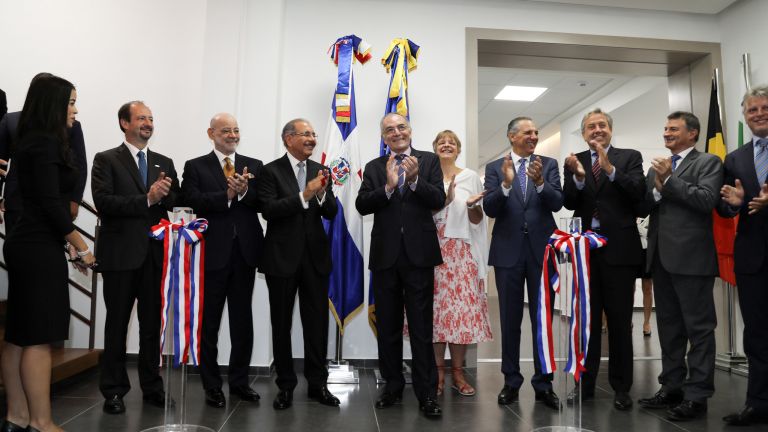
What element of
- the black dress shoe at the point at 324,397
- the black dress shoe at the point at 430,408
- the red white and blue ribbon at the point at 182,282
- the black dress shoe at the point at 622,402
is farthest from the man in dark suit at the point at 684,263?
the red white and blue ribbon at the point at 182,282

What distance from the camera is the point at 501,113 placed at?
8.88m

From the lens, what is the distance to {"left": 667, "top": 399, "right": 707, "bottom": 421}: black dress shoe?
2955 mm

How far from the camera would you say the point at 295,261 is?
3.11 meters

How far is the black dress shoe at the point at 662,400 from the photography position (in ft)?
10.5

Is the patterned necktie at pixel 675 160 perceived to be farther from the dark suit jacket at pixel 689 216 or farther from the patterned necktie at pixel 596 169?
the patterned necktie at pixel 596 169

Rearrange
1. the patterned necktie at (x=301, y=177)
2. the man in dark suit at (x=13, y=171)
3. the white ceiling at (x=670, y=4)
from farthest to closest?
1. the white ceiling at (x=670, y=4)
2. the patterned necktie at (x=301, y=177)
3. the man in dark suit at (x=13, y=171)

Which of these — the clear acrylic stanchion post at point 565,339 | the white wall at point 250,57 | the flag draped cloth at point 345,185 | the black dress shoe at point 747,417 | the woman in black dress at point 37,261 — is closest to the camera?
the woman in black dress at point 37,261

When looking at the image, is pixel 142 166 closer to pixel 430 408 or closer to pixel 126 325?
pixel 126 325

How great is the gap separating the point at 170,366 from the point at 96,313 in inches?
95.9

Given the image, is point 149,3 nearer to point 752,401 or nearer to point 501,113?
point 752,401

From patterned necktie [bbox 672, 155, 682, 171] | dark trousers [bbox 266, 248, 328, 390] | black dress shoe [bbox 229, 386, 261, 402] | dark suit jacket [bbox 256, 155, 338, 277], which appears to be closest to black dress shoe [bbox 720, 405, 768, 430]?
patterned necktie [bbox 672, 155, 682, 171]

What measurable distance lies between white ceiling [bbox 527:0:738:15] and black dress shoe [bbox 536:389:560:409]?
3569 mm

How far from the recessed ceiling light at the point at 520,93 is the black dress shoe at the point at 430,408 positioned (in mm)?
5595

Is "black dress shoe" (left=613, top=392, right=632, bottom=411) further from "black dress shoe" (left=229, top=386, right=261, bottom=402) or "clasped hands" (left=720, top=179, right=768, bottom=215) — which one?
"black dress shoe" (left=229, top=386, right=261, bottom=402)
